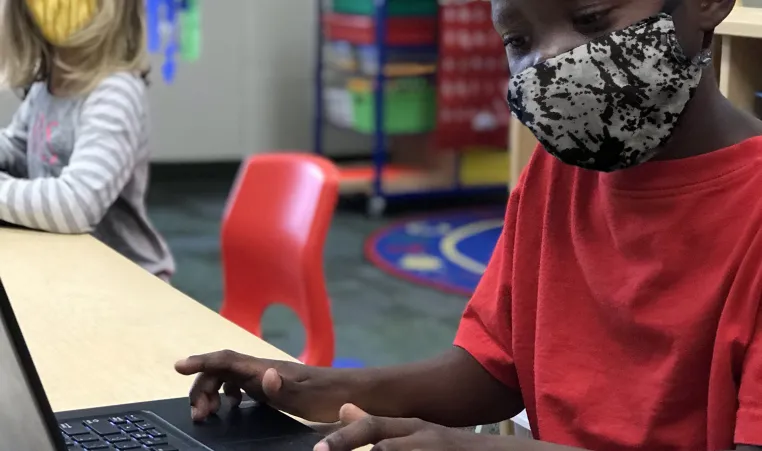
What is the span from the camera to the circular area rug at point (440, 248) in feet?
11.3

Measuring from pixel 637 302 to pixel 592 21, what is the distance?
210 mm

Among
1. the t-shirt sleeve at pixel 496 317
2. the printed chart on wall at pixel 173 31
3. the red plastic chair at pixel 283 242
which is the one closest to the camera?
the t-shirt sleeve at pixel 496 317

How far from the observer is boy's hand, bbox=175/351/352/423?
90 cm

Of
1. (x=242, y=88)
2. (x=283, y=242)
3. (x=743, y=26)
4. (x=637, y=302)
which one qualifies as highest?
(x=743, y=26)

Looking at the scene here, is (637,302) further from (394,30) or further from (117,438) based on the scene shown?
(394,30)

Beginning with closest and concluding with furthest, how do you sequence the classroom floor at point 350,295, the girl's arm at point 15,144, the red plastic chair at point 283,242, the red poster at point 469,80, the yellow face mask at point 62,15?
the red plastic chair at point 283,242
the yellow face mask at point 62,15
the girl's arm at point 15,144
the classroom floor at point 350,295
the red poster at point 469,80

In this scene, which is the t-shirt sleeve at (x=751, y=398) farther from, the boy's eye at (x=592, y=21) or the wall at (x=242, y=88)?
the wall at (x=242, y=88)

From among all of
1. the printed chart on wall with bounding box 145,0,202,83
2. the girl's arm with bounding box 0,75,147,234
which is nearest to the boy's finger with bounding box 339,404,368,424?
the girl's arm with bounding box 0,75,147,234

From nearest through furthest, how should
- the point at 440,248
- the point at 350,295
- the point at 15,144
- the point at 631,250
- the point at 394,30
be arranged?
1. the point at 631,250
2. the point at 15,144
3. the point at 350,295
4. the point at 440,248
5. the point at 394,30

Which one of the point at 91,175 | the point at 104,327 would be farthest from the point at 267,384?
the point at 91,175

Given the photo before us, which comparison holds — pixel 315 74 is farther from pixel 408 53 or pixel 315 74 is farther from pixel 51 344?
pixel 51 344

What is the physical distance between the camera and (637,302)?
2.73 feet

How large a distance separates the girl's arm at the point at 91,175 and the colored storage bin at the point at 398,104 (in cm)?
265

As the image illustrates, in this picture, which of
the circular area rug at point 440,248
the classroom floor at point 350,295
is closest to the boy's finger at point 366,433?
the classroom floor at point 350,295
